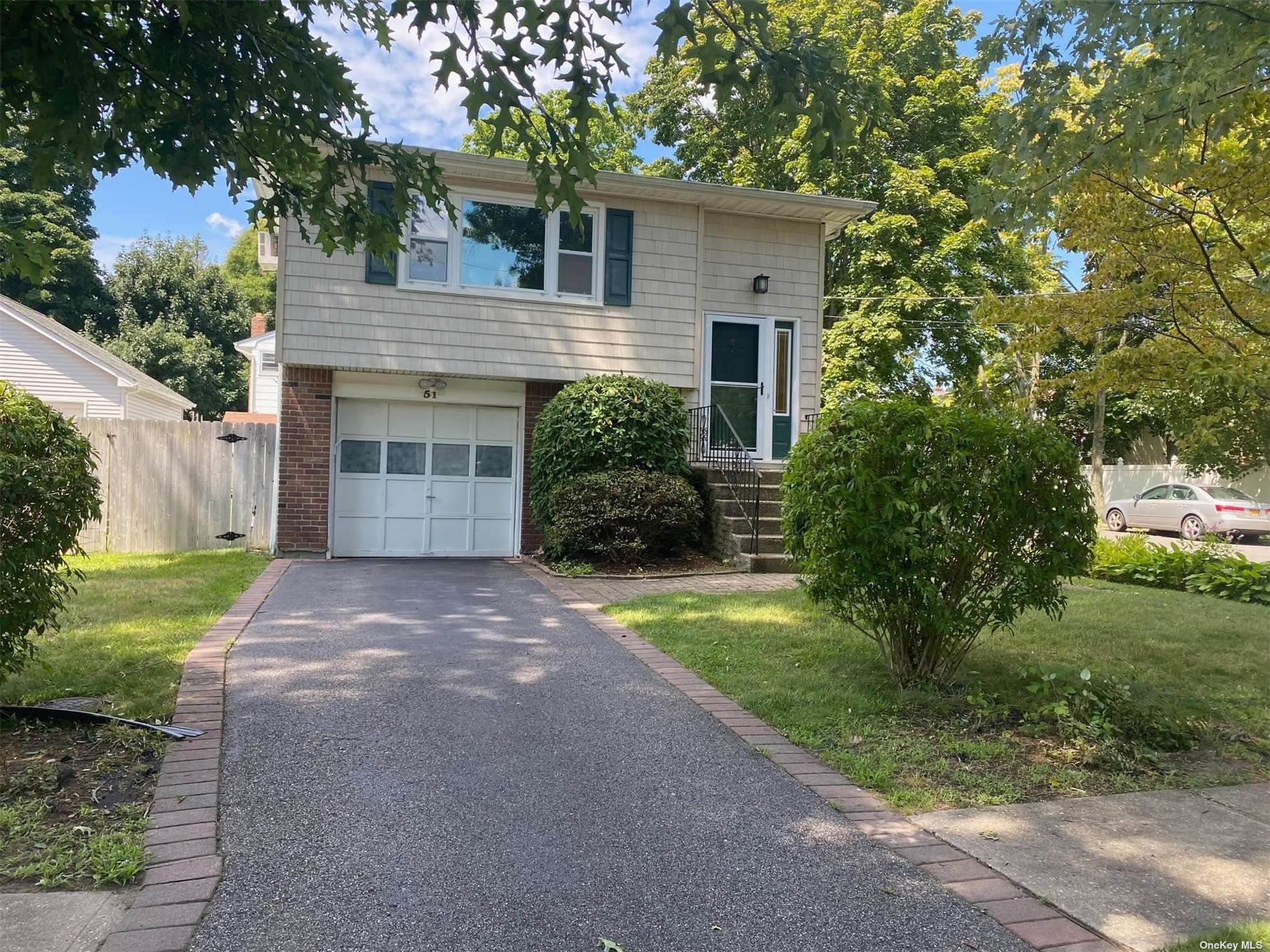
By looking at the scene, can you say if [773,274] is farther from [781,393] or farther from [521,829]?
[521,829]

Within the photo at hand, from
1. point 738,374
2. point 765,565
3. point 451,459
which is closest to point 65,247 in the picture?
point 451,459

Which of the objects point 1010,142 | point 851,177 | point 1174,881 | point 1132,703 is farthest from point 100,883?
point 851,177

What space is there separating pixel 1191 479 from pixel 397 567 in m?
25.3

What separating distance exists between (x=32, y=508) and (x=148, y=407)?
70.7ft

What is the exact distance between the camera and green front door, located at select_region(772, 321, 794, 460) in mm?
13414

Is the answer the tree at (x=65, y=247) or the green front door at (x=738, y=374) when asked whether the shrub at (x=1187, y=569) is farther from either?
the tree at (x=65, y=247)

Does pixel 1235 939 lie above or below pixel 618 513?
below

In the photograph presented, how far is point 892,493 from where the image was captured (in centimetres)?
475

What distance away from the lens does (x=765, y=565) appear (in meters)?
10.3

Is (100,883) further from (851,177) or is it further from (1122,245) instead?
(851,177)

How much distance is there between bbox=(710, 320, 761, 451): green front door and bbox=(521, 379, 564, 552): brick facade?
243cm

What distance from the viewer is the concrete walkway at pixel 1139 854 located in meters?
2.82

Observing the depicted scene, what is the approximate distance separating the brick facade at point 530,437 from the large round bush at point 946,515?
796 centimetres

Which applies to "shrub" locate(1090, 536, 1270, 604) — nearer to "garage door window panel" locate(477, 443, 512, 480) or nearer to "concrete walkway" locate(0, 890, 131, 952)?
"garage door window panel" locate(477, 443, 512, 480)
